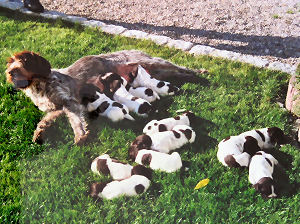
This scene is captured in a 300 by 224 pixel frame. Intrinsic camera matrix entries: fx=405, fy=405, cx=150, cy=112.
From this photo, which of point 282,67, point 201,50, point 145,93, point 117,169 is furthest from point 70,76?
point 282,67

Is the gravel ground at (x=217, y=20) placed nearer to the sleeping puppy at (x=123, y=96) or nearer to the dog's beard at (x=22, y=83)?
the sleeping puppy at (x=123, y=96)

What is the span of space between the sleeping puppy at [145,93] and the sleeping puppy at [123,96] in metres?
0.15

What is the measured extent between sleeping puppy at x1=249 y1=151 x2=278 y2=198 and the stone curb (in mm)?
1953

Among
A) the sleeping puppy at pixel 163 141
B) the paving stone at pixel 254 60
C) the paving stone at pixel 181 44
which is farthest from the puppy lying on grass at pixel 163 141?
the paving stone at pixel 181 44

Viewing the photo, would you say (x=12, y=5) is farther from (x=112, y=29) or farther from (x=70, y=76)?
(x=70, y=76)

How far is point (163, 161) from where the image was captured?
365 cm

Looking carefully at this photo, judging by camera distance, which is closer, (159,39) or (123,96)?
(123,96)

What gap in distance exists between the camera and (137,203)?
3.37 metres

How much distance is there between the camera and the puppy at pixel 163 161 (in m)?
3.65

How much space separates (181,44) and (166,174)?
A: 10.5 feet

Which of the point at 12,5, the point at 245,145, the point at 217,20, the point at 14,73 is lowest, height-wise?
the point at 12,5

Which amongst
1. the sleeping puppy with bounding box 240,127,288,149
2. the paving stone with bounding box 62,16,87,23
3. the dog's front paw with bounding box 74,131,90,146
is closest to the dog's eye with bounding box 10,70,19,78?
the dog's front paw with bounding box 74,131,90,146

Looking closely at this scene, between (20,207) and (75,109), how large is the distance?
149 centimetres

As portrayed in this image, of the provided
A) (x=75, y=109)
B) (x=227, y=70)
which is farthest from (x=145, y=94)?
(x=227, y=70)
